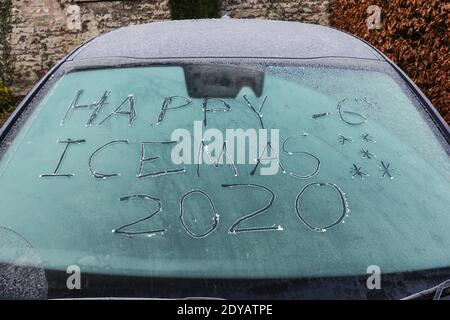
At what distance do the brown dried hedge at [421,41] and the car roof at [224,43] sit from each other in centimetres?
446

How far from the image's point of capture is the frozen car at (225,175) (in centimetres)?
138

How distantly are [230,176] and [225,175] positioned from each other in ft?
0.05

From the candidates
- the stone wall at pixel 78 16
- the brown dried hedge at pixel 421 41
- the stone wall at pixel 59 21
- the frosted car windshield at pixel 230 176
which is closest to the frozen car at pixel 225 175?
the frosted car windshield at pixel 230 176

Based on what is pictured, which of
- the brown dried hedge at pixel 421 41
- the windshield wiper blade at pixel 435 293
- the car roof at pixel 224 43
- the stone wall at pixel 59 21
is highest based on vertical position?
the car roof at pixel 224 43

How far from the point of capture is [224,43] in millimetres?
2213

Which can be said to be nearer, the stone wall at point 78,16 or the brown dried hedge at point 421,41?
the brown dried hedge at point 421,41

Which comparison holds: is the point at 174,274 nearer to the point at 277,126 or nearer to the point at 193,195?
the point at 193,195

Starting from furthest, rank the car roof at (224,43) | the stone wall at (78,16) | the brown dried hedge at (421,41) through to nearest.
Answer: the stone wall at (78,16)
the brown dried hedge at (421,41)
the car roof at (224,43)

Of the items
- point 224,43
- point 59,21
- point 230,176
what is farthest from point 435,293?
point 59,21

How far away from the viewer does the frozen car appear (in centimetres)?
138

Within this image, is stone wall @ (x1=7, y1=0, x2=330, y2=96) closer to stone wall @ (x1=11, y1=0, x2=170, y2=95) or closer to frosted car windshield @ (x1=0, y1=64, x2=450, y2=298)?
stone wall @ (x1=11, y1=0, x2=170, y2=95)

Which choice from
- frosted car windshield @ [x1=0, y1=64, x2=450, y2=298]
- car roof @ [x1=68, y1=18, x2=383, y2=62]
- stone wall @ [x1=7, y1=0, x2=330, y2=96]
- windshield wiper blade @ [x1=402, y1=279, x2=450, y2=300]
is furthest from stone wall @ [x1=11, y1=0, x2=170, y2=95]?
windshield wiper blade @ [x1=402, y1=279, x2=450, y2=300]

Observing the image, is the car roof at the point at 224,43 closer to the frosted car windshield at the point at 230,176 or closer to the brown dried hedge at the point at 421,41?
the frosted car windshield at the point at 230,176

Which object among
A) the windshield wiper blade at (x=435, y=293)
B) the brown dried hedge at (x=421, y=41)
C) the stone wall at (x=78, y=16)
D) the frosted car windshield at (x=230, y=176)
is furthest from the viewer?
the stone wall at (x=78, y=16)
